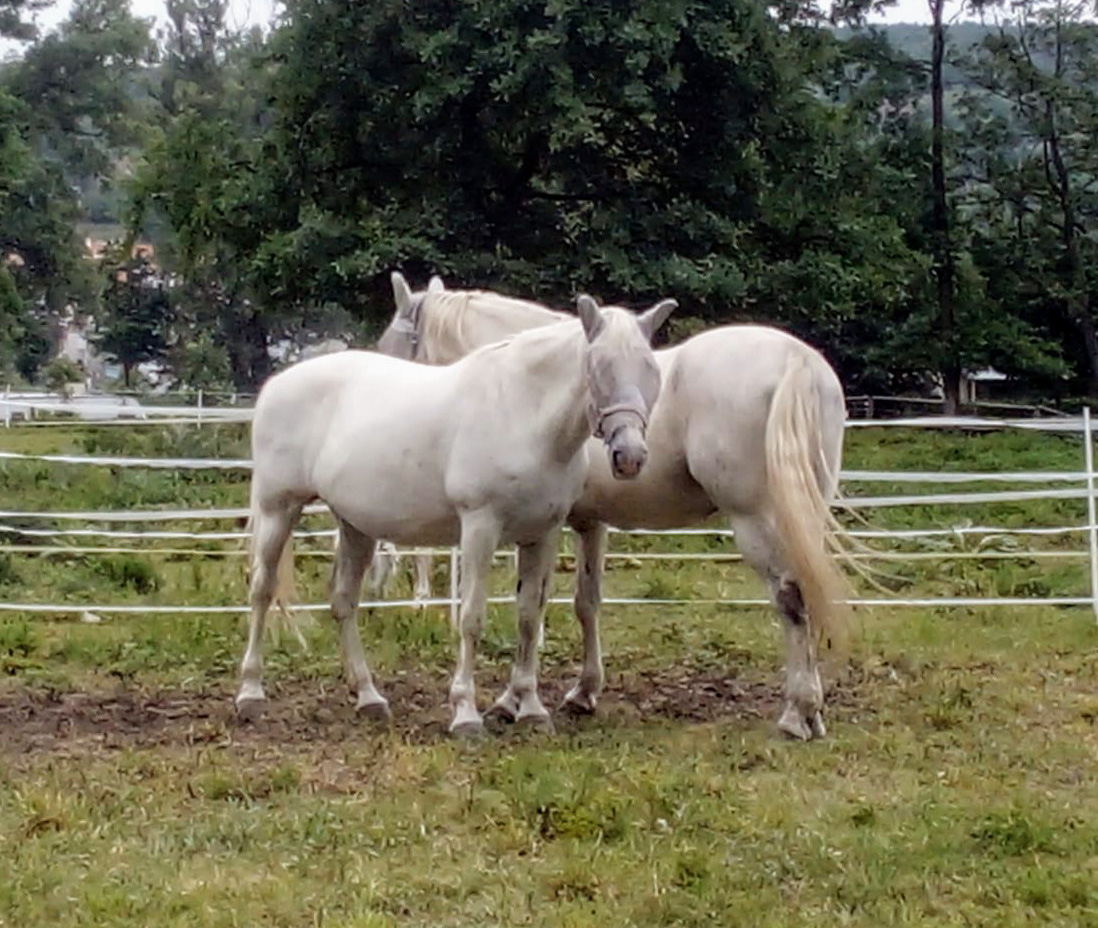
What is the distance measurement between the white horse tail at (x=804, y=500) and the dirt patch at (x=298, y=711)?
2.52 ft

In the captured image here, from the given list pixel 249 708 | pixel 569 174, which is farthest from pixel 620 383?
pixel 569 174

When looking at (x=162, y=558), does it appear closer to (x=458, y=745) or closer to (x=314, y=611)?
(x=314, y=611)

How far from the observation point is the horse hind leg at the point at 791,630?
5.48 m

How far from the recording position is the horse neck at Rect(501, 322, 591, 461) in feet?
17.0

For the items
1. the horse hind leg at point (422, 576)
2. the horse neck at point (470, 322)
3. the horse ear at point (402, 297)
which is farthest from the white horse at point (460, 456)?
the horse hind leg at point (422, 576)

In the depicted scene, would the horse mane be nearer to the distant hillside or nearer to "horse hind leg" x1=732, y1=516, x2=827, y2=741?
"horse hind leg" x1=732, y1=516, x2=827, y2=741

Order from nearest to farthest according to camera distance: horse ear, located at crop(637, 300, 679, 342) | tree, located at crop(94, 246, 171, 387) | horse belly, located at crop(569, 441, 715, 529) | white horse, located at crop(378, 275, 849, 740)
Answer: horse ear, located at crop(637, 300, 679, 342)
white horse, located at crop(378, 275, 849, 740)
horse belly, located at crop(569, 441, 715, 529)
tree, located at crop(94, 246, 171, 387)

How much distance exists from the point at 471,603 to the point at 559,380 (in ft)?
2.85

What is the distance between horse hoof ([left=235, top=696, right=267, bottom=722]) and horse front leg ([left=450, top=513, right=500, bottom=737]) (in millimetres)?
803

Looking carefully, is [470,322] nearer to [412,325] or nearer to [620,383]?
[412,325]

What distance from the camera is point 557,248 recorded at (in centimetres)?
1616

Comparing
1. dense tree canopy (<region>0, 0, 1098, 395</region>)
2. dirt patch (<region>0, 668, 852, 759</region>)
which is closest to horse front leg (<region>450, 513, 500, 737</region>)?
dirt patch (<region>0, 668, 852, 759</region>)

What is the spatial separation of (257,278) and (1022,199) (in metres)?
12.6

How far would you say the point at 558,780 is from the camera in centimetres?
457
